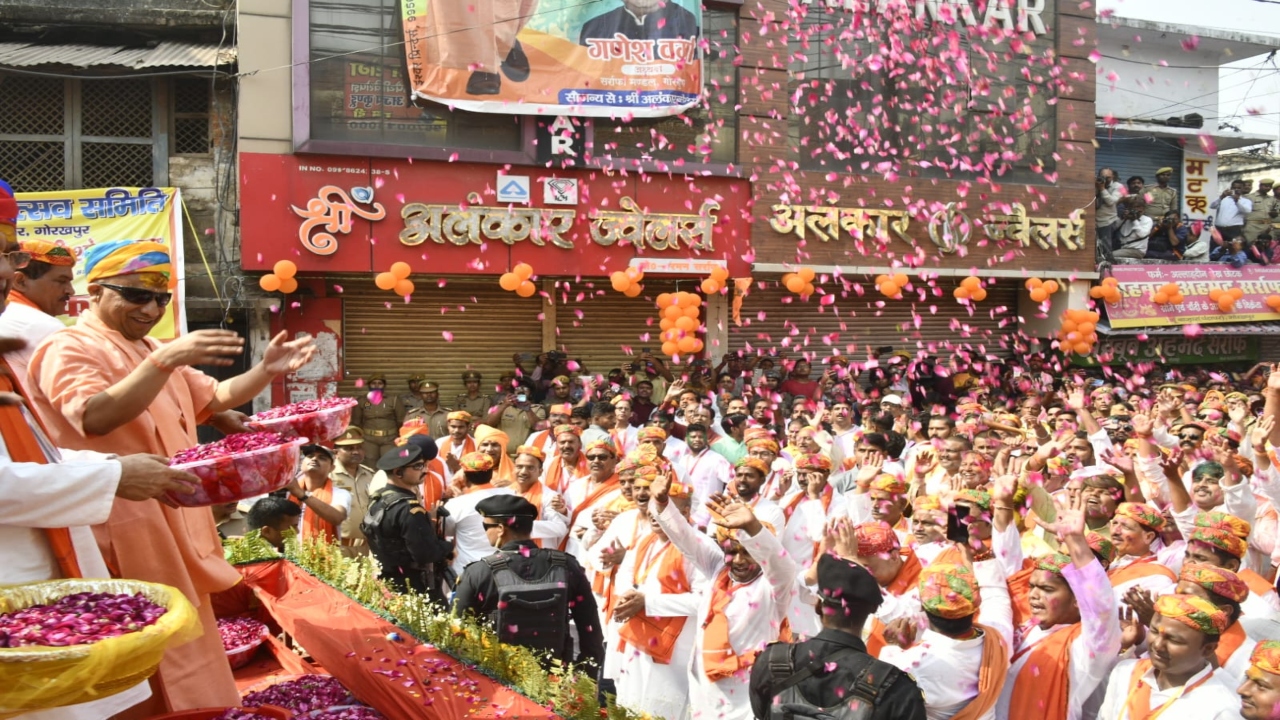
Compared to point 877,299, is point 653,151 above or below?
above

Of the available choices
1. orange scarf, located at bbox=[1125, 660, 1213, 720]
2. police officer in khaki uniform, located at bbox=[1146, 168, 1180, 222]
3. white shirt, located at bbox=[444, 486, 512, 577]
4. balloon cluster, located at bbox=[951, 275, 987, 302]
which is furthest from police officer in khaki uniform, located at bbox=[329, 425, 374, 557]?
police officer in khaki uniform, located at bbox=[1146, 168, 1180, 222]

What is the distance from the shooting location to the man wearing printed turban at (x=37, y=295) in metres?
A: 3.57

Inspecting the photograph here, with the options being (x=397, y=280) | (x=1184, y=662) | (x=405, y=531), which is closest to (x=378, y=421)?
(x=397, y=280)

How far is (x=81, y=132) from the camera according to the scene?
12.6m

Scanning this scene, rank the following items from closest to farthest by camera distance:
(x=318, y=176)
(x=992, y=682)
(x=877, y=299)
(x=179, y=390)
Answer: (x=179, y=390) < (x=992, y=682) < (x=318, y=176) < (x=877, y=299)

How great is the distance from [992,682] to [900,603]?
583 mm

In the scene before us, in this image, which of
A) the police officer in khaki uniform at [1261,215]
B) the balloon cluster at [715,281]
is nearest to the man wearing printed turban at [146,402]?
the balloon cluster at [715,281]

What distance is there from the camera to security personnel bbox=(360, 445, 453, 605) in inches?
239

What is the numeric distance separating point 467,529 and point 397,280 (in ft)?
21.7

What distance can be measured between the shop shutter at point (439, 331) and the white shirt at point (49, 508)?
36.0 feet

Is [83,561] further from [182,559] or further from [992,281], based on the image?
[992,281]

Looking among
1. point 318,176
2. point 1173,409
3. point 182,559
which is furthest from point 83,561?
point 318,176

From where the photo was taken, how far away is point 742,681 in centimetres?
496

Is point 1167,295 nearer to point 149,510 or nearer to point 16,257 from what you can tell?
point 149,510
